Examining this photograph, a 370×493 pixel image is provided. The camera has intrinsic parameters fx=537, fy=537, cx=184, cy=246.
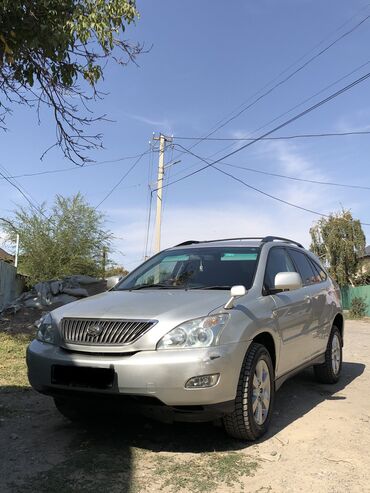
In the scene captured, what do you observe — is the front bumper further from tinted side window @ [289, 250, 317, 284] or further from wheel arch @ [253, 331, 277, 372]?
tinted side window @ [289, 250, 317, 284]

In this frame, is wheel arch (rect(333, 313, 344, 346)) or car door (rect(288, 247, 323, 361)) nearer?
car door (rect(288, 247, 323, 361))

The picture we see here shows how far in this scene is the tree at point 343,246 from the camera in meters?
30.2

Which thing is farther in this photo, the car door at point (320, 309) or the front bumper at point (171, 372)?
the car door at point (320, 309)

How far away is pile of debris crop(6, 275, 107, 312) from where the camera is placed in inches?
477

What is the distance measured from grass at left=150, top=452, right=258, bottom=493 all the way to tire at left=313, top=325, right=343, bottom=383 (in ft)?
9.38

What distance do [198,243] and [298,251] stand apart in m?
1.26

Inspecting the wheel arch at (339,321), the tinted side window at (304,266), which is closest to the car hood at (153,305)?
the tinted side window at (304,266)

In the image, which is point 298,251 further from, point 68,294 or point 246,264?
point 68,294

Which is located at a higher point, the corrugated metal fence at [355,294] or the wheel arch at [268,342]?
the corrugated metal fence at [355,294]

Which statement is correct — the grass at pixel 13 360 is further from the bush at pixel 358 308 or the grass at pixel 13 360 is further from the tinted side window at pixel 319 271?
the bush at pixel 358 308

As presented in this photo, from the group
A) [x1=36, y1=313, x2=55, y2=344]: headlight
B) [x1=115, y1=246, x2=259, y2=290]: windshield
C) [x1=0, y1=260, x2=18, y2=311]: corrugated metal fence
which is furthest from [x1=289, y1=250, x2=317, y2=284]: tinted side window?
[x1=0, y1=260, x2=18, y2=311]: corrugated metal fence

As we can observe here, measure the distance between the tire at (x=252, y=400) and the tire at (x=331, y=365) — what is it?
2221 mm

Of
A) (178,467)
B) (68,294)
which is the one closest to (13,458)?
(178,467)

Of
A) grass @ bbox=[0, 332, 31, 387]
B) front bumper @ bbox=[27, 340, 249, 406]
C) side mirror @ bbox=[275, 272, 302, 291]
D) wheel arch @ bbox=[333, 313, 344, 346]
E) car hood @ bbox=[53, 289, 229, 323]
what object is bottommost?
grass @ bbox=[0, 332, 31, 387]
